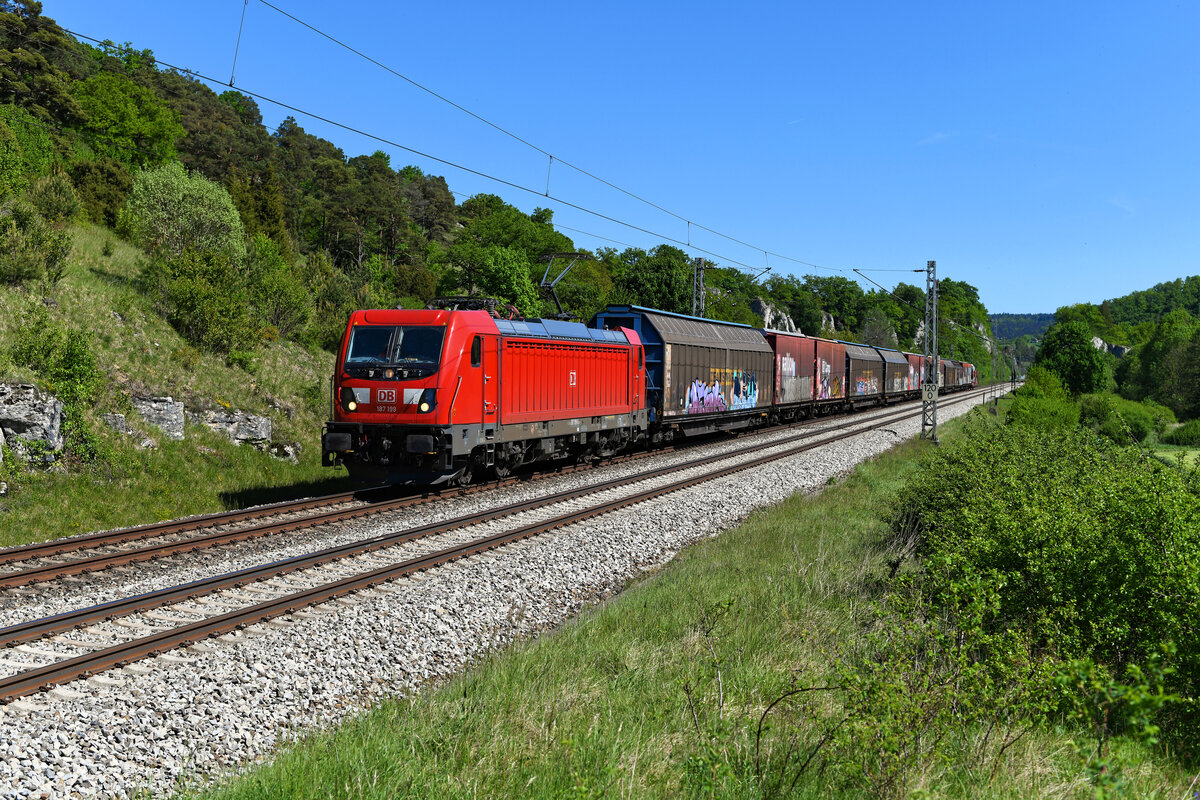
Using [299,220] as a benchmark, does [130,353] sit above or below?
below

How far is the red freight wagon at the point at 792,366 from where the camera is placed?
33.6m

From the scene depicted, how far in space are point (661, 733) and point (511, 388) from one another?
11498 millimetres

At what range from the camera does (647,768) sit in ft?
16.1

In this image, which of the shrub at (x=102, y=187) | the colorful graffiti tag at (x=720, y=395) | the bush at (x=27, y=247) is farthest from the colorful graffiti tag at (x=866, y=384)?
the shrub at (x=102, y=187)

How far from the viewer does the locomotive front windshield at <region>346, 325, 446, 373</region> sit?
572 inches

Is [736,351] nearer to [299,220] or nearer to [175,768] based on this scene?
[175,768]

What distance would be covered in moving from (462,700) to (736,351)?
24.6 metres

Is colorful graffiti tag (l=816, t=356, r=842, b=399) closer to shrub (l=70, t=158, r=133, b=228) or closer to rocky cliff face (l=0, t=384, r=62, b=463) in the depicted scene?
rocky cliff face (l=0, t=384, r=62, b=463)

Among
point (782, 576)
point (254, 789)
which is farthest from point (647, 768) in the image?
point (782, 576)

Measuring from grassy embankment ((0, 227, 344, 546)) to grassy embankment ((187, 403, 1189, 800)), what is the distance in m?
10.1

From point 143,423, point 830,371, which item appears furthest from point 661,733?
point 830,371

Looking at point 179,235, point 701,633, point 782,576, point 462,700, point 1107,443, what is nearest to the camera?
point 462,700

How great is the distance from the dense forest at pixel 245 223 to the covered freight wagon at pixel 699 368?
4.01m

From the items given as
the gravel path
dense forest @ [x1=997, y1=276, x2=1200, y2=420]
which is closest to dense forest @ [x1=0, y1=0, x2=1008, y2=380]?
the gravel path
